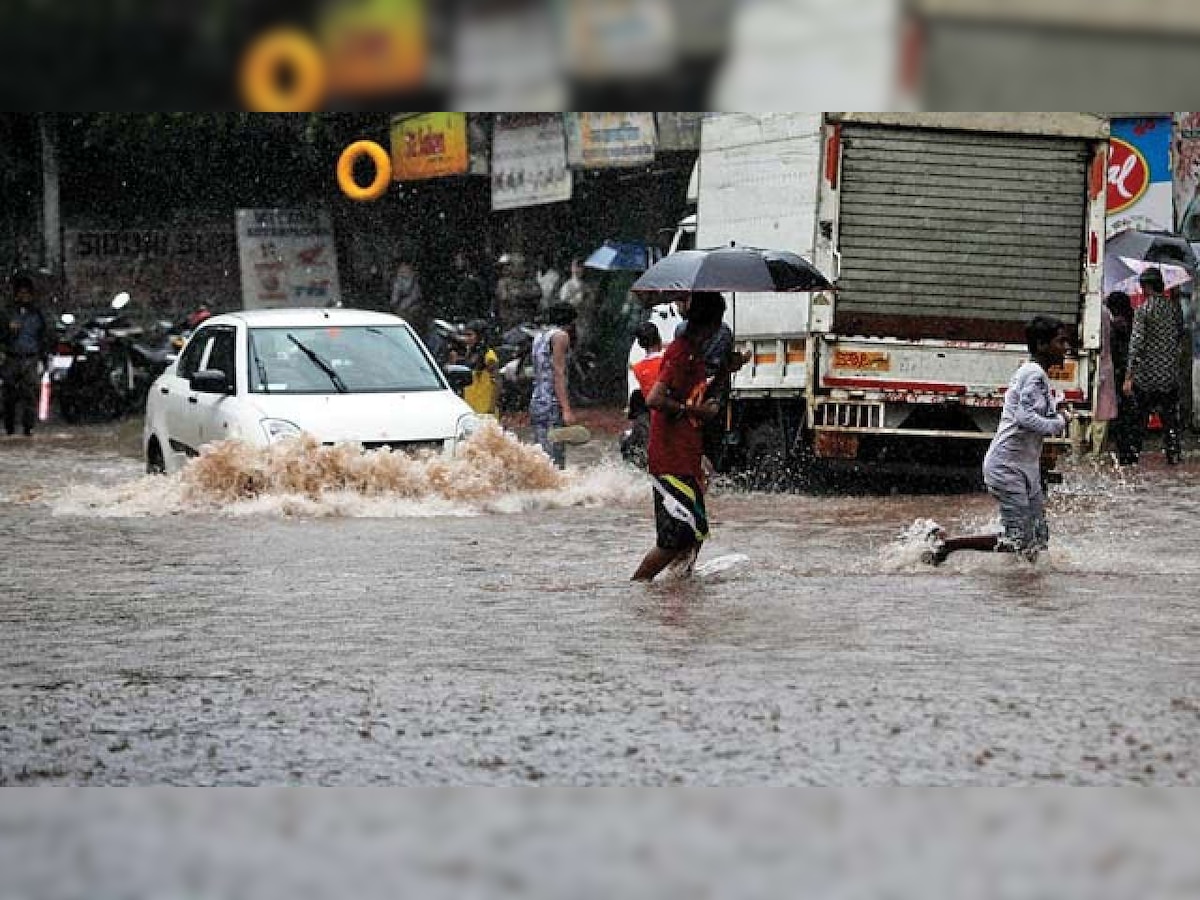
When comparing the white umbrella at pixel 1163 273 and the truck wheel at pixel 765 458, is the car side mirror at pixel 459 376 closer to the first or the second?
the truck wheel at pixel 765 458

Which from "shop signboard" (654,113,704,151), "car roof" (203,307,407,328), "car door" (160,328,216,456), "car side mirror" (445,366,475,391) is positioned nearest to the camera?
"car side mirror" (445,366,475,391)

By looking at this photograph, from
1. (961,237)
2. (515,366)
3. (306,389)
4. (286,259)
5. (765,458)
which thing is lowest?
(765,458)

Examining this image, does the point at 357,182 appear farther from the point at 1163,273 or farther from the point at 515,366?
the point at 1163,273

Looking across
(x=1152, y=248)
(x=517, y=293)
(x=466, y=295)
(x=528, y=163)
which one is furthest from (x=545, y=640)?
(x=466, y=295)

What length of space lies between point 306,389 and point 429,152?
1245 centimetres

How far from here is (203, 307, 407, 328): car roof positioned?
638 inches

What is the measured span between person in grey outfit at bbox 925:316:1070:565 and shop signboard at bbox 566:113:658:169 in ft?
44.1

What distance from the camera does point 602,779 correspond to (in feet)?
21.3

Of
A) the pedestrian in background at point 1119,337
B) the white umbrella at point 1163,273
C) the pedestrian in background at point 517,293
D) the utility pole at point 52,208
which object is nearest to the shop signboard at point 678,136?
the pedestrian in background at point 517,293

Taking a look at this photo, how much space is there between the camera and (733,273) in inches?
486

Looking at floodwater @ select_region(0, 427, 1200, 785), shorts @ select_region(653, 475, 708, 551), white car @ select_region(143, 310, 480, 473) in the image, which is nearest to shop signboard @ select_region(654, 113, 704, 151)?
white car @ select_region(143, 310, 480, 473)

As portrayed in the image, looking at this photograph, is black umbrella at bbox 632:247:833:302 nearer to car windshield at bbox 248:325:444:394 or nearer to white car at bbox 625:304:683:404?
car windshield at bbox 248:325:444:394

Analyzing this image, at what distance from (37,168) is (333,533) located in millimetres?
17541
